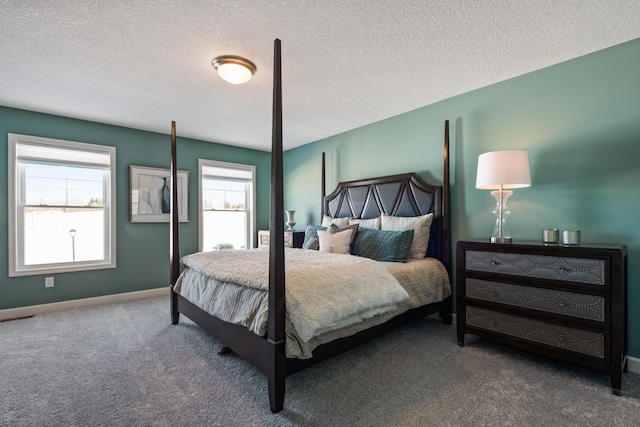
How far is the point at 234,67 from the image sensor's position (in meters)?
2.37

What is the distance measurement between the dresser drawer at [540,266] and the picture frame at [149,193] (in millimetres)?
4068

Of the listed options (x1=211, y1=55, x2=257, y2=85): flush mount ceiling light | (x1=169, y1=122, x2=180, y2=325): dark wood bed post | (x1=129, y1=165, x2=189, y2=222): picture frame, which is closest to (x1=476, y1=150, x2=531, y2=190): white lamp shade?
(x1=211, y1=55, x2=257, y2=85): flush mount ceiling light

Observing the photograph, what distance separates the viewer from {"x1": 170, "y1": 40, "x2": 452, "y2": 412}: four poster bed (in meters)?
1.72

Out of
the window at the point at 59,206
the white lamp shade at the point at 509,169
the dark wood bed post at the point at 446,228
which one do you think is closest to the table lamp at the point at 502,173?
the white lamp shade at the point at 509,169

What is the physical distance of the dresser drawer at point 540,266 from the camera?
1.93 m

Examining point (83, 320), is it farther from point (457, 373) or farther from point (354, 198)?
point (457, 373)

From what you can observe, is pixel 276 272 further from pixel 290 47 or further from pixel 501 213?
pixel 501 213

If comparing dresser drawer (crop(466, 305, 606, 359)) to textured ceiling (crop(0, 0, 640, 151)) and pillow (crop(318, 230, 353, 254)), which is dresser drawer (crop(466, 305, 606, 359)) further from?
textured ceiling (crop(0, 0, 640, 151))

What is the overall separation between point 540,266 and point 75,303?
4960 millimetres

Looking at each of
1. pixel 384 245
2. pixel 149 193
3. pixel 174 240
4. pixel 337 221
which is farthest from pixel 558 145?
pixel 149 193

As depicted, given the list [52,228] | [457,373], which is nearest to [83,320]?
[52,228]

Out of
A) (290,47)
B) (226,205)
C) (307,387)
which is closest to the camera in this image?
(307,387)

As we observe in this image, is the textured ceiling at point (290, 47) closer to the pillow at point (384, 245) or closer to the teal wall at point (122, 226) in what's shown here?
the teal wall at point (122, 226)

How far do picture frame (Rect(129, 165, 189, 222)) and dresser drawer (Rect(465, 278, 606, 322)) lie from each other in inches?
162
